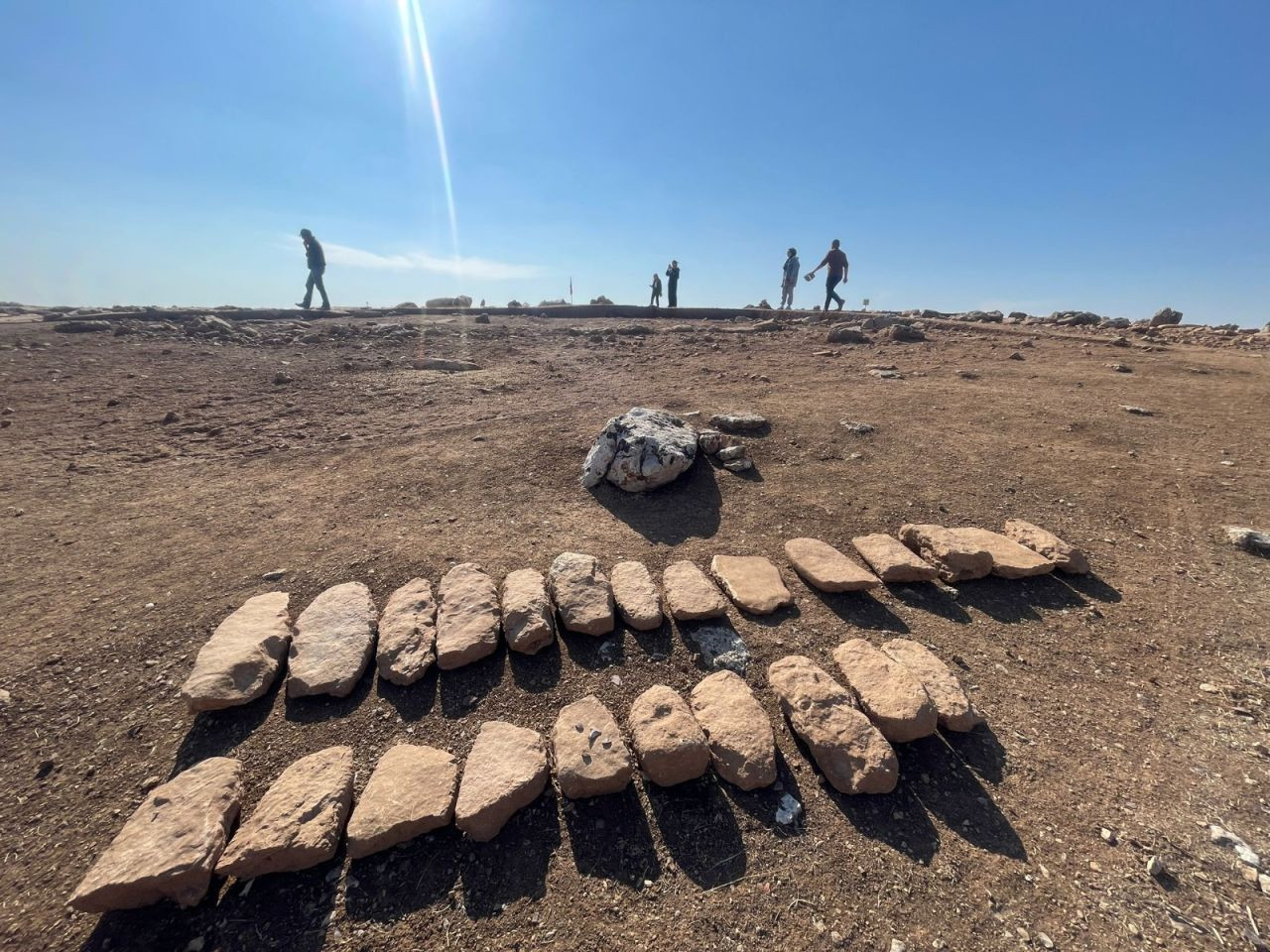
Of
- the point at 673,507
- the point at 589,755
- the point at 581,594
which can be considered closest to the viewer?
the point at 589,755

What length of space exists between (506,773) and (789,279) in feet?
51.0

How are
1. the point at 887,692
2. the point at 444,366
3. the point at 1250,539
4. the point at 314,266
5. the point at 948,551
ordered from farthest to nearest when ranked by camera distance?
the point at 314,266
the point at 444,366
the point at 1250,539
the point at 948,551
the point at 887,692

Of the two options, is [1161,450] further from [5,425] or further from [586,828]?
[5,425]

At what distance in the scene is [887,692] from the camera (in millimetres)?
2346

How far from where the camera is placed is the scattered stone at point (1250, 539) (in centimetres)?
340

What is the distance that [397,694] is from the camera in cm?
251

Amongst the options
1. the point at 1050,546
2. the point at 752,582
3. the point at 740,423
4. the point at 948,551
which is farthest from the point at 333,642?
the point at 1050,546

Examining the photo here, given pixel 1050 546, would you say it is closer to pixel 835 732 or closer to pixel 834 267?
pixel 835 732

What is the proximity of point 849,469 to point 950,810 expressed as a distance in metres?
3.14

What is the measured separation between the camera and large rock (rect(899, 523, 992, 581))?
3.25 metres

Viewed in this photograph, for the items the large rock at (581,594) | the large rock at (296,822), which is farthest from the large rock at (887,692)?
the large rock at (296,822)

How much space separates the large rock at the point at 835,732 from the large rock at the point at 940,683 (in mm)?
373

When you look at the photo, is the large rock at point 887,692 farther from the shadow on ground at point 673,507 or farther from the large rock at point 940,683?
the shadow on ground at point 673,507

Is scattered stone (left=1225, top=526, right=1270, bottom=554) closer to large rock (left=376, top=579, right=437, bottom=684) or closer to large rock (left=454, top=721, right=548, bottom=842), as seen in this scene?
large rock (left=454, top=721, right=548, bottom=842)
